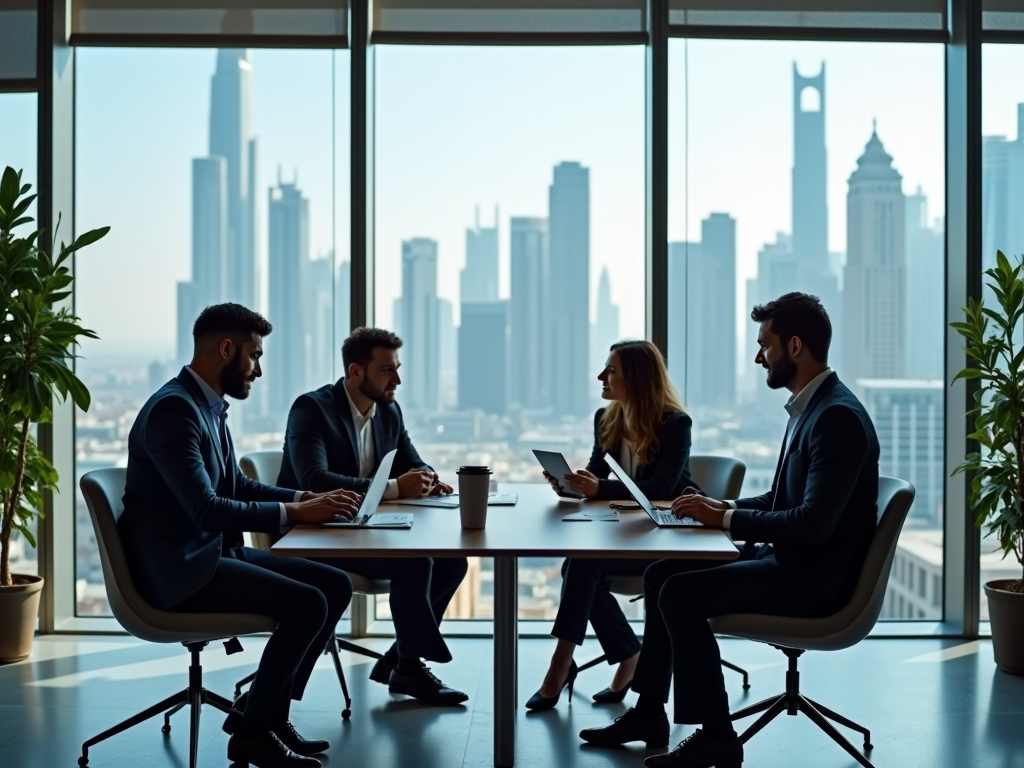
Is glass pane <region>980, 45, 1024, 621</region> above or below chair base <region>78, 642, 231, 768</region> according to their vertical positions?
above

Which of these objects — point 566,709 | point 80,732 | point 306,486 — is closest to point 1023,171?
point 566,709

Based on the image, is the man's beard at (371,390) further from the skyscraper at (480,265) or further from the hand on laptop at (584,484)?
the skyscraper at (480,265)

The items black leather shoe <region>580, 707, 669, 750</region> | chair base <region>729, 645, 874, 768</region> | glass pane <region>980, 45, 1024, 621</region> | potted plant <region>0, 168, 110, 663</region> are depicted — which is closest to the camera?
chair base <region>729, 645, 874, 768</region>

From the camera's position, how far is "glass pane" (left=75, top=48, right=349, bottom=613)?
504 cm

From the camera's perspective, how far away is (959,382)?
195 inches

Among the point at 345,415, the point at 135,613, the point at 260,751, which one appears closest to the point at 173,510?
the point at 135,613

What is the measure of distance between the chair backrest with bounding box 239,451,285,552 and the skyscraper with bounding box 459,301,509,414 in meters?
1.12

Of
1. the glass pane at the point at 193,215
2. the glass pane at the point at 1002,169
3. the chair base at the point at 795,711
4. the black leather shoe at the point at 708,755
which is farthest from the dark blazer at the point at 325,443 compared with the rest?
the glass pane at the point at 1002,169

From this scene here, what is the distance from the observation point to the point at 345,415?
4.13 m

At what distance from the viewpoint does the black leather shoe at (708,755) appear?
3.09 meters

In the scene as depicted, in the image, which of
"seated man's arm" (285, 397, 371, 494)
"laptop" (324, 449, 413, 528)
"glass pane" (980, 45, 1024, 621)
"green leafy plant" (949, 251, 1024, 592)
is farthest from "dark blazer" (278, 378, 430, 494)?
"glass pane" (980, 45, 1024, 621)

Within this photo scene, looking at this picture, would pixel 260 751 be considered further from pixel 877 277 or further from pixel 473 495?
pixel 877 277

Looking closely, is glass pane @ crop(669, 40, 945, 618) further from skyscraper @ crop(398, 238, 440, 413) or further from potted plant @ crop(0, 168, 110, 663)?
potted plant @ crop(0, 168, 110, 663)

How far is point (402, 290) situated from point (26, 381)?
171 cm
